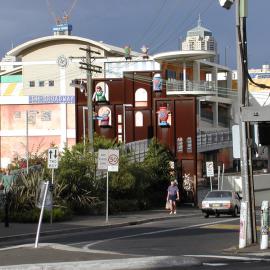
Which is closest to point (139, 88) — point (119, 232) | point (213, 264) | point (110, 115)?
point (110, 115)

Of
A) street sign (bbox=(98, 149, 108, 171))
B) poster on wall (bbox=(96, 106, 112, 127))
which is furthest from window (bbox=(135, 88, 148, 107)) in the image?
street sign (bbox=(98, 149, 108, 171))

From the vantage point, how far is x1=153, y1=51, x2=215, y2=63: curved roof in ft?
243

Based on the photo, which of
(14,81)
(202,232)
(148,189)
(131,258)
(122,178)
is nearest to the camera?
(131,258)

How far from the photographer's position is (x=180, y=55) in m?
75.0

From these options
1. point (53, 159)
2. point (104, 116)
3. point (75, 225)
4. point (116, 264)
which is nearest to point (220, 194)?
point (75, 225)

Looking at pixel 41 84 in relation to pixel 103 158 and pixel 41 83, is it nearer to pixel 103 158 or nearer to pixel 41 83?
pixel 41 83

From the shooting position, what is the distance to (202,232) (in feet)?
74.9

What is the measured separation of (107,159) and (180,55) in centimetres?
4758

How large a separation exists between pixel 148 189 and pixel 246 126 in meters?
24.1

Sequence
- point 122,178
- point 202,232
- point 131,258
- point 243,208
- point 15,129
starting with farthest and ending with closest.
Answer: point 15,129, point 122,178, point 202,232, point 243,208, point 131,258

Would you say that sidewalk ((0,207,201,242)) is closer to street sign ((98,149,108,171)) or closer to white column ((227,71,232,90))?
street sign ((98,149,108,171))

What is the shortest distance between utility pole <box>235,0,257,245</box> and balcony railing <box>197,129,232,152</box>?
55721 mm

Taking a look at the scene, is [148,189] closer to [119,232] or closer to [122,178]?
[122,178]

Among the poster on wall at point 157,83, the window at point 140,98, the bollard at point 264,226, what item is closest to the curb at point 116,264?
the bollard at point 264,226
